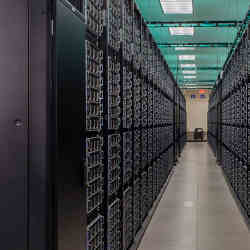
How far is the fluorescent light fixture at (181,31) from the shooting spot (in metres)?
10.6

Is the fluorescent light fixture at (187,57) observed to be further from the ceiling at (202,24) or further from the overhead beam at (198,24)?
the overhead beam at (198,24)

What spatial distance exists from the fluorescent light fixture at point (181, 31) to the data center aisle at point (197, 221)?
175 inches

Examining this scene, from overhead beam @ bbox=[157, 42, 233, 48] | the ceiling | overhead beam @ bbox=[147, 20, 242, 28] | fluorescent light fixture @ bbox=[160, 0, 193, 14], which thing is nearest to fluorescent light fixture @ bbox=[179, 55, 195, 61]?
the ceiling

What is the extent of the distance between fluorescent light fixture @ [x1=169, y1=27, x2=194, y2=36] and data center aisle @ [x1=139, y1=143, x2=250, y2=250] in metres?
4.46

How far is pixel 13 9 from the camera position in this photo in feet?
5.03

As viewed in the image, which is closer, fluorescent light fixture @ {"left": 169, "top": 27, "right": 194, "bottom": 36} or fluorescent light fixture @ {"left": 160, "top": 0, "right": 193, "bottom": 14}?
fluorescent light fixture @ {"left": 160, "top": 0, "right": 193, "bottom": 14}

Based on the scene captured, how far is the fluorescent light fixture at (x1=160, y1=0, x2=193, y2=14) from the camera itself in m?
8.01

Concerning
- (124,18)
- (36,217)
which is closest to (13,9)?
(36,217)

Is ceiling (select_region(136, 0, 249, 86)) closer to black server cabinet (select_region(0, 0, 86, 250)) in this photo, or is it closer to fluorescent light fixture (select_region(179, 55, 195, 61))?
fluorescent light fixture (select_region(179, 55, 195, 61))

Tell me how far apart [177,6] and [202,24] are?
229cm

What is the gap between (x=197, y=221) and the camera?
5.34m

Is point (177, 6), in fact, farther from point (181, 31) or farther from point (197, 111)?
point (197, 111)

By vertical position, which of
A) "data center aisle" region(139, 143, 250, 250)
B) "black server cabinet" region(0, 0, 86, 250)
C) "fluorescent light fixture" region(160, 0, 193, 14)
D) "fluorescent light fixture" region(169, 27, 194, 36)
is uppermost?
"fluorescent light fixture" region(169, 27, 194, 36)

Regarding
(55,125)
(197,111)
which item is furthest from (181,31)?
(197,111)
